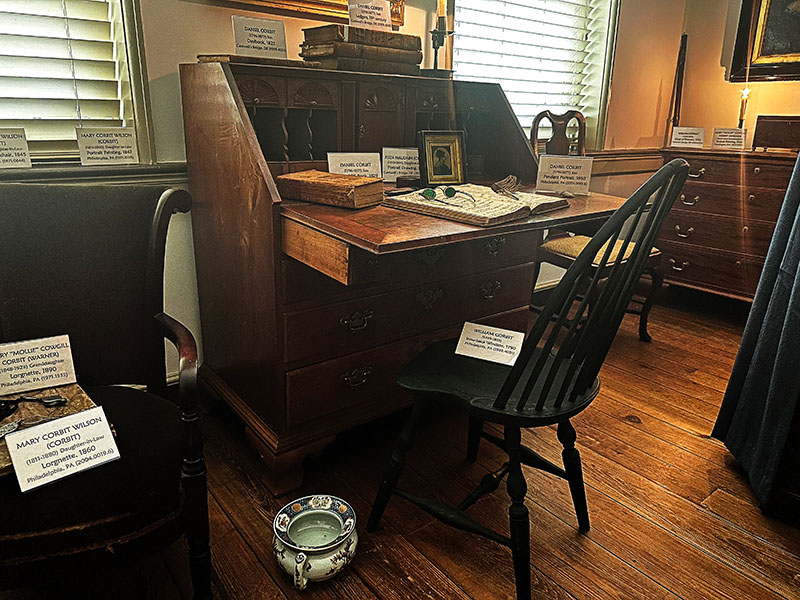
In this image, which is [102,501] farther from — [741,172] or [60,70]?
[741,172]

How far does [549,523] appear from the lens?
1632 mm

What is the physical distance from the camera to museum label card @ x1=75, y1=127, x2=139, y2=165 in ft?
5.66

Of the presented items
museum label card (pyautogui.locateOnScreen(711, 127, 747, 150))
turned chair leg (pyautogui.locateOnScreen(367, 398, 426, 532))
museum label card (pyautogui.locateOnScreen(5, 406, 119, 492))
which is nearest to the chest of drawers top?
museum label card (pyautogui.locateOnScreen(711, 127, 747, 150))

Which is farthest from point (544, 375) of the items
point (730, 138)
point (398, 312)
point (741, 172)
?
point (730, 138)

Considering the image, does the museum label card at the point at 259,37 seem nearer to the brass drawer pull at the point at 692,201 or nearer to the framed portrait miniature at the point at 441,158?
the framed portrait miniature at the point at 441,158

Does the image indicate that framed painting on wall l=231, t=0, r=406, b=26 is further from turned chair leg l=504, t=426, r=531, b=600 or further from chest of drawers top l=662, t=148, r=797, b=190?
chest of drawers top l=662, t=148, r=797, b=190

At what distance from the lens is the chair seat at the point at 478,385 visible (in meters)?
1.28

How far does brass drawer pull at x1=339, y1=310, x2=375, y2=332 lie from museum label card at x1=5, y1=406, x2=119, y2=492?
2.23ft

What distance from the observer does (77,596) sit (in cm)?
133

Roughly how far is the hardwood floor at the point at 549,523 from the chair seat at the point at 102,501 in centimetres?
42

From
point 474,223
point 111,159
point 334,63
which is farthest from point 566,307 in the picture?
point 111,159

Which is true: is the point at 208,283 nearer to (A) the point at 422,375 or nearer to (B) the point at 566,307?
(A) the point at 422,375

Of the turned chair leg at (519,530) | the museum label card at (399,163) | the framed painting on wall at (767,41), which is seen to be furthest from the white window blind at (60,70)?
the framed painting on wall at (767,41)

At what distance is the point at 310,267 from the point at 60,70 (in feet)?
3.12
